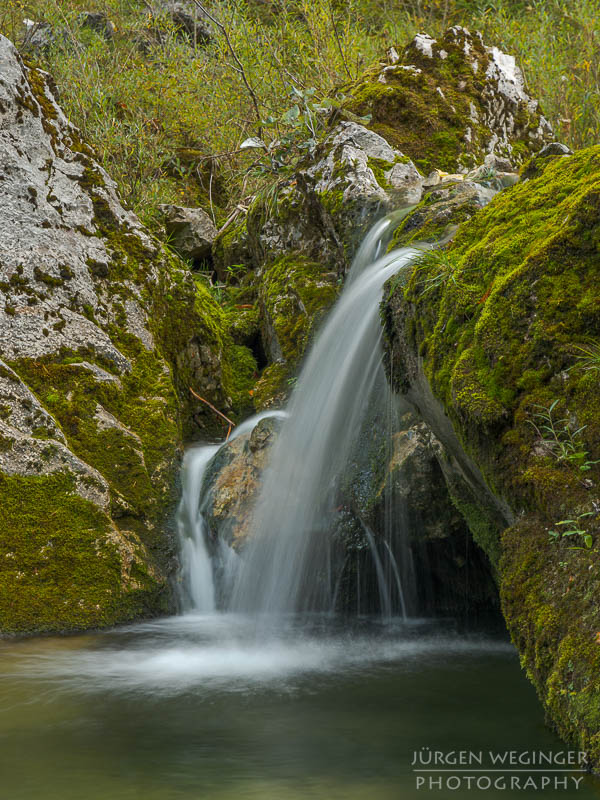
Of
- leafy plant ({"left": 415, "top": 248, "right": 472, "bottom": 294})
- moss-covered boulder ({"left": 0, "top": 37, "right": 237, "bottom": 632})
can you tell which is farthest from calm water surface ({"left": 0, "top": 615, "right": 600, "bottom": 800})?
leafy plant ({"left": 415, "top": 248, "right": 472, "bottom": 294})

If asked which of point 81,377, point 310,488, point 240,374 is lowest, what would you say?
point 310,488

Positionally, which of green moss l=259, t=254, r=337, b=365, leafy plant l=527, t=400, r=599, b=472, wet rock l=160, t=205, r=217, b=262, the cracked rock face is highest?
wet rock l=160, t=205, r=217, b=262

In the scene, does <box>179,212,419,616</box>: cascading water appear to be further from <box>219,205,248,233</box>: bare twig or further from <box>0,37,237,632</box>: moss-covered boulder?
<box>219,205,248,233</box>: bare twig

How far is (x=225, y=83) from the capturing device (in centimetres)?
1138

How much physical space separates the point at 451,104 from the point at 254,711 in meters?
7.09

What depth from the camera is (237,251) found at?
29.2 ft

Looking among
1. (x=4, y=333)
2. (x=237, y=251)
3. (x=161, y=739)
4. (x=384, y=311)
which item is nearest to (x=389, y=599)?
(x=384, y=311)

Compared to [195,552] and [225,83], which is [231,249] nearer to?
[225,83]

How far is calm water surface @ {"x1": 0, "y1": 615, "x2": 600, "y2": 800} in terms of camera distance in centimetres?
241

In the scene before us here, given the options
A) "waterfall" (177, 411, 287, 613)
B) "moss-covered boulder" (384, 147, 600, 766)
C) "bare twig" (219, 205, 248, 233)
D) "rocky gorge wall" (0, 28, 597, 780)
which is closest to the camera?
"moss-covered boulder" (384, 147, 600, 766)

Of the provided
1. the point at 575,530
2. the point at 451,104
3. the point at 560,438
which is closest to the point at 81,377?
the point at 560,438

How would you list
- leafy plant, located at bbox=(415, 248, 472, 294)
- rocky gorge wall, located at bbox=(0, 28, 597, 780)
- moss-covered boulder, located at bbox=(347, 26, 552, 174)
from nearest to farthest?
rocky gorge wall, located at bbox=(0, 28, 597, 780), leafy plant, located at bbox=(415, 248, 472, 294), moss-covered boulder, located at bbox=(347, 26, 552, 174)

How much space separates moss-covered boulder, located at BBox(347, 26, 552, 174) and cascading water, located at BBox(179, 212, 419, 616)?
2821 mm

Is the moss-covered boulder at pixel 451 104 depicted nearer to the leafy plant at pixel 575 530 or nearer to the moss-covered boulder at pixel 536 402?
the moss-covered boulder at pixel 536 402
